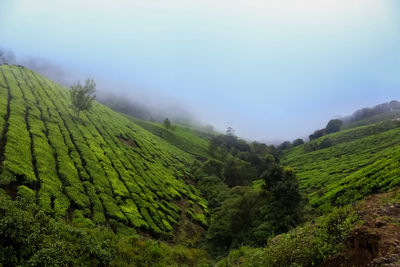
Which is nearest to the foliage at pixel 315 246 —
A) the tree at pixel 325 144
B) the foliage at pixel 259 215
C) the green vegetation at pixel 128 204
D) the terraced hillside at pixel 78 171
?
the green vegetation at pixel 128 204

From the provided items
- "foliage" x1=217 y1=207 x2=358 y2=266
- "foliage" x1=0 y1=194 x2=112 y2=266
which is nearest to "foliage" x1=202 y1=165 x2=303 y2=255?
"foliage" x1=217 y1=207 x2=358 y2=266

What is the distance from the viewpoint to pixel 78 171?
38.8 meters

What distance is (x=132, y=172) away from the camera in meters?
52.1

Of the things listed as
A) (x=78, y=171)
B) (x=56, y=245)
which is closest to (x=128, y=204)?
(x=78, y=171)

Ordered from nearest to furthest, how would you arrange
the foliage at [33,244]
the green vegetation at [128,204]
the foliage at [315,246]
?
the foliage at [33,244] → the foliage at [315,246] → the green vegetation at [128,204]

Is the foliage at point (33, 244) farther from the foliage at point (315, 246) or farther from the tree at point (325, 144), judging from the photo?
the tree at point (325, 144)

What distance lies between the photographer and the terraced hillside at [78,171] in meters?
28.6

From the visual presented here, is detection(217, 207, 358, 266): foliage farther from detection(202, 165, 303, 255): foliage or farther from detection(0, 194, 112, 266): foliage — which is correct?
detection(202, 165, 303, 255): foliage

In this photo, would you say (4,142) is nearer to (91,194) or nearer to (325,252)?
(91,194)

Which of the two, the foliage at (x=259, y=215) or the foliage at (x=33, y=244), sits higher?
the foliage at (x=33, y=244)

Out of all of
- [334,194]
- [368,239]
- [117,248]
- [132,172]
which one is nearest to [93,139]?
[132,172]

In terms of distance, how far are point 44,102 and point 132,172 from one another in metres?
39.1

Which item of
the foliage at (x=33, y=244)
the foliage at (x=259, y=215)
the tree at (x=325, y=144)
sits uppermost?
the tree at (x=325, y=144)

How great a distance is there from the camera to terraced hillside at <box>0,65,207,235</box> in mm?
28594
